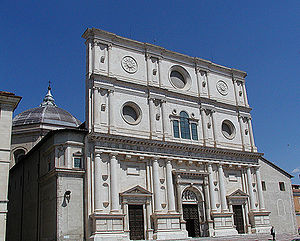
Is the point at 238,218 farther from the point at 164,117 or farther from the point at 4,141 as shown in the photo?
the point at 4,141

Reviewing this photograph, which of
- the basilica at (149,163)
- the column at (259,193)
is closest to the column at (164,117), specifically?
the basilica at (149,163)

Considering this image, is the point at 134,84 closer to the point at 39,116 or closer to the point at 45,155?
the point at 45,155

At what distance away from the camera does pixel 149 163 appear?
3206cm

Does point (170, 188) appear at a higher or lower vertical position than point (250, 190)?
higher

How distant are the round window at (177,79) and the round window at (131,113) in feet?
19.5

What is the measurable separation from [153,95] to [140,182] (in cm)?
862

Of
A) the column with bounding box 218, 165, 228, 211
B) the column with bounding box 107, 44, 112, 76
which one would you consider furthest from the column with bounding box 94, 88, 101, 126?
the column with bounding box 218, 165, 228, 211

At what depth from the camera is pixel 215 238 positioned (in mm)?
31688

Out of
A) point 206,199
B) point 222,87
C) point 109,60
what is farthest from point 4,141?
point 222,87

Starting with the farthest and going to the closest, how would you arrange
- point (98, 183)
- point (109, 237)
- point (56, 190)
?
point (98, 183)
point (56, 190)
point (109, 237)

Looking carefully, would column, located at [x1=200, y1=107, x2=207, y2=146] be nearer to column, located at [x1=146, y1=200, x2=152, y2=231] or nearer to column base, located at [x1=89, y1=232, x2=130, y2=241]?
column, located at [x1=146, y1=200, x2=152, y2=231]

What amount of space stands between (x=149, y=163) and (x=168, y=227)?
5733mm

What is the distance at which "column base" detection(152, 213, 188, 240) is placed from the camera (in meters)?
30.1

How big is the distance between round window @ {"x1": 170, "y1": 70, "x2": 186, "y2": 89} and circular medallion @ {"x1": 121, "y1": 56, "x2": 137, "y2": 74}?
476 centimetres
